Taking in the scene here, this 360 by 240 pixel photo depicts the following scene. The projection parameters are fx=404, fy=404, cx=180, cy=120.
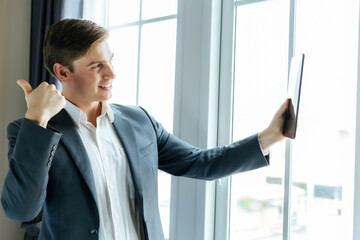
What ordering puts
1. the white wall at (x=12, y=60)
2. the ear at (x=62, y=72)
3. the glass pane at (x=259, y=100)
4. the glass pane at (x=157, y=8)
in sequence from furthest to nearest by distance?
the white wall at (x=12, y=60) < the glass pane at (x=157, y=8) < the glass pane at (x=259, y=100) < the ear at (x=62, y=72)

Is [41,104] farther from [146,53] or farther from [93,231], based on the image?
[146,53]

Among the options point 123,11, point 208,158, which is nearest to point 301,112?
point 208,158

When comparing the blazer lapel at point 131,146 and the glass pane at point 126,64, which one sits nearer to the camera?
the blazer lapel at point 131,146

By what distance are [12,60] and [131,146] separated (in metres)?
1.45

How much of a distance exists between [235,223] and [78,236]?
729 mm

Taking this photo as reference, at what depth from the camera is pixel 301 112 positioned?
4.76 feet

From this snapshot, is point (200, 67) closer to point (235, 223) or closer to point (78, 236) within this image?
point (235, 223)

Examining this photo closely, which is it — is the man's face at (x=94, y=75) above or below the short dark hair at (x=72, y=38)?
below

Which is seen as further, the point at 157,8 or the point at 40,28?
the point at 40,28

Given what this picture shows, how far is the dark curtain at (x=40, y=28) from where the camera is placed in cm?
212

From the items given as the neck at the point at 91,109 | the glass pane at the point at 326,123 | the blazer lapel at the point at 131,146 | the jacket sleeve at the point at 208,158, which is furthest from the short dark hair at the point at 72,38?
the glass pane at the point at 326,123

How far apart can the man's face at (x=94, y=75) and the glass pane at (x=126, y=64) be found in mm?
689

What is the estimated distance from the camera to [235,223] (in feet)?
5.60

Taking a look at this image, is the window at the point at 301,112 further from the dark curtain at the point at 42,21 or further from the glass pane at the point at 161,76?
the dark curtain at the point at 42,21
